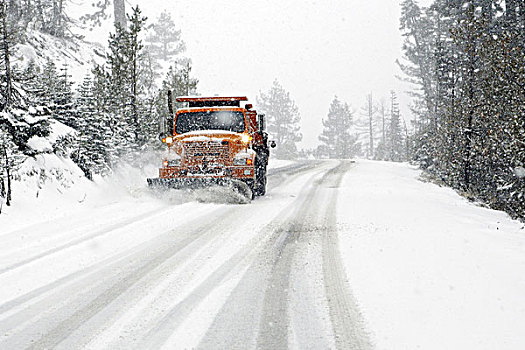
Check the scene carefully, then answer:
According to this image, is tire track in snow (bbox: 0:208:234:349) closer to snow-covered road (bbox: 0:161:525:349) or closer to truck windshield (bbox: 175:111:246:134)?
snow-covered road (bbox: 0:161:525:349)

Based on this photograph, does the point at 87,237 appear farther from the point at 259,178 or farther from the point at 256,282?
the point at 259,178

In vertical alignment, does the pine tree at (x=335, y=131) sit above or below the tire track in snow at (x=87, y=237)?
above

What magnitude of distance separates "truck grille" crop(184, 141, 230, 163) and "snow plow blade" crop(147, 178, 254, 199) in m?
0.80

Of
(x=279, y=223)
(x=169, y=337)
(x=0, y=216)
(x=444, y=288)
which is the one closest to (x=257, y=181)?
(x=279, y=223)

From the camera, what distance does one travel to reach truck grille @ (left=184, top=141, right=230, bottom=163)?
10.8 meters

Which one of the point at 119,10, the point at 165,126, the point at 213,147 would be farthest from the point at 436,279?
the point at 119,10

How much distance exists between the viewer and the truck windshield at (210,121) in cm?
1148

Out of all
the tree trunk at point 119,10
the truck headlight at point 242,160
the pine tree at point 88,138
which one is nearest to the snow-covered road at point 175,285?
the truck headlight at point 242,160

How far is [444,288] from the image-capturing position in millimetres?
4133

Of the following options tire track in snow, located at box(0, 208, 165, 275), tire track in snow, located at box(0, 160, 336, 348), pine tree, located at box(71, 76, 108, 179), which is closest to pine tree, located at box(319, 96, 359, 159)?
pine tree, located at box(71, 76, 108, 179)

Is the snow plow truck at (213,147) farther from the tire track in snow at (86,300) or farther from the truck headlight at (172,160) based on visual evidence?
the tire track in snow at (86,300)

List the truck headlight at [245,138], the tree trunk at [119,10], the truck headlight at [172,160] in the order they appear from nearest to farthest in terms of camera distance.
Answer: the truck headlight at [172,160] < the truck headlight at [245,138] < the tree trunk at [119,10]

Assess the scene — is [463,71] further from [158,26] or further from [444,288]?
[158,26]

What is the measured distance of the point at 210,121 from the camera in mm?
11578
